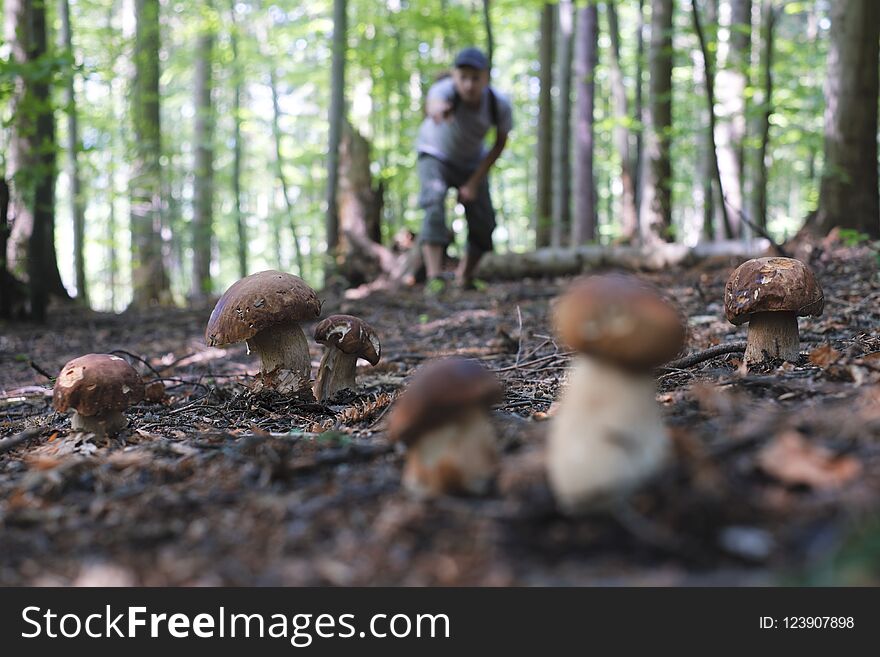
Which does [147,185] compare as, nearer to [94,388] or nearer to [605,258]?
[605,258]

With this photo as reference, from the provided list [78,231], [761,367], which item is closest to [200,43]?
[78,231]

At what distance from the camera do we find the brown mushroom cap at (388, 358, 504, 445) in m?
1.86

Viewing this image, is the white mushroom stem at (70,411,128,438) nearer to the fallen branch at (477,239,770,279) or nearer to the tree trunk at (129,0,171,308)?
the fallen branch at (477,239,770,279)

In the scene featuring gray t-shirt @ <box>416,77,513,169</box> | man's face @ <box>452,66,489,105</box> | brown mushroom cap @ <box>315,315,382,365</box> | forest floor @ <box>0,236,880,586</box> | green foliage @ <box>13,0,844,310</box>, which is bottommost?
forest floor @ <box>0,236,880,586</box>

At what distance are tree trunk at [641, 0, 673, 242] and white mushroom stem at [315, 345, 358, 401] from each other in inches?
378

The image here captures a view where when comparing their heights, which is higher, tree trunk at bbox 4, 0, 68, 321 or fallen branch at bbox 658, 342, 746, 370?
tree trunk at bbox 4, 0, 68, 321

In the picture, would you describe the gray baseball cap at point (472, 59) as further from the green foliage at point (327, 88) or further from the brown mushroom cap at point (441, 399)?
the brown mushroom cap at point (441, 399)

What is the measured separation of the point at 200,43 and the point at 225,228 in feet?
51.8

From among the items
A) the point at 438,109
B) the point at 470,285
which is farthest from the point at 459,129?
the point at 470,285

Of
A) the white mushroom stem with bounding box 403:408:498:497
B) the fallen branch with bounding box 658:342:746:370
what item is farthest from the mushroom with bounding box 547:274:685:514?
the fallen branch with bounding box 658:342:746:370

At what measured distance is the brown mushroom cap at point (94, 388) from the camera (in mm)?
3244

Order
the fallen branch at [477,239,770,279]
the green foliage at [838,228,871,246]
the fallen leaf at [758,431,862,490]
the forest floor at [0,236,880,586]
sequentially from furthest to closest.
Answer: the fallen branch at [477,239,770,279] < the green foliage at [838,228,871,246] < the fallen leaf at [758,431,862,490] < the forest floor at [0,236,880,586]

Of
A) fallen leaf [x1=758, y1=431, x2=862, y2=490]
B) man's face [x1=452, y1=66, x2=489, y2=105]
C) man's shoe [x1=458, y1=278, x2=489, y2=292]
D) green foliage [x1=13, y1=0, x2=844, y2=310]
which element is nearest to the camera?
fallen leaf [x1=758, y1=431, x2=862, y2=490]

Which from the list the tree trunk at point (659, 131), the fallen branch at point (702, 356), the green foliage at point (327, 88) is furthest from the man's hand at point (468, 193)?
the fallen branch at point (702, 356)
